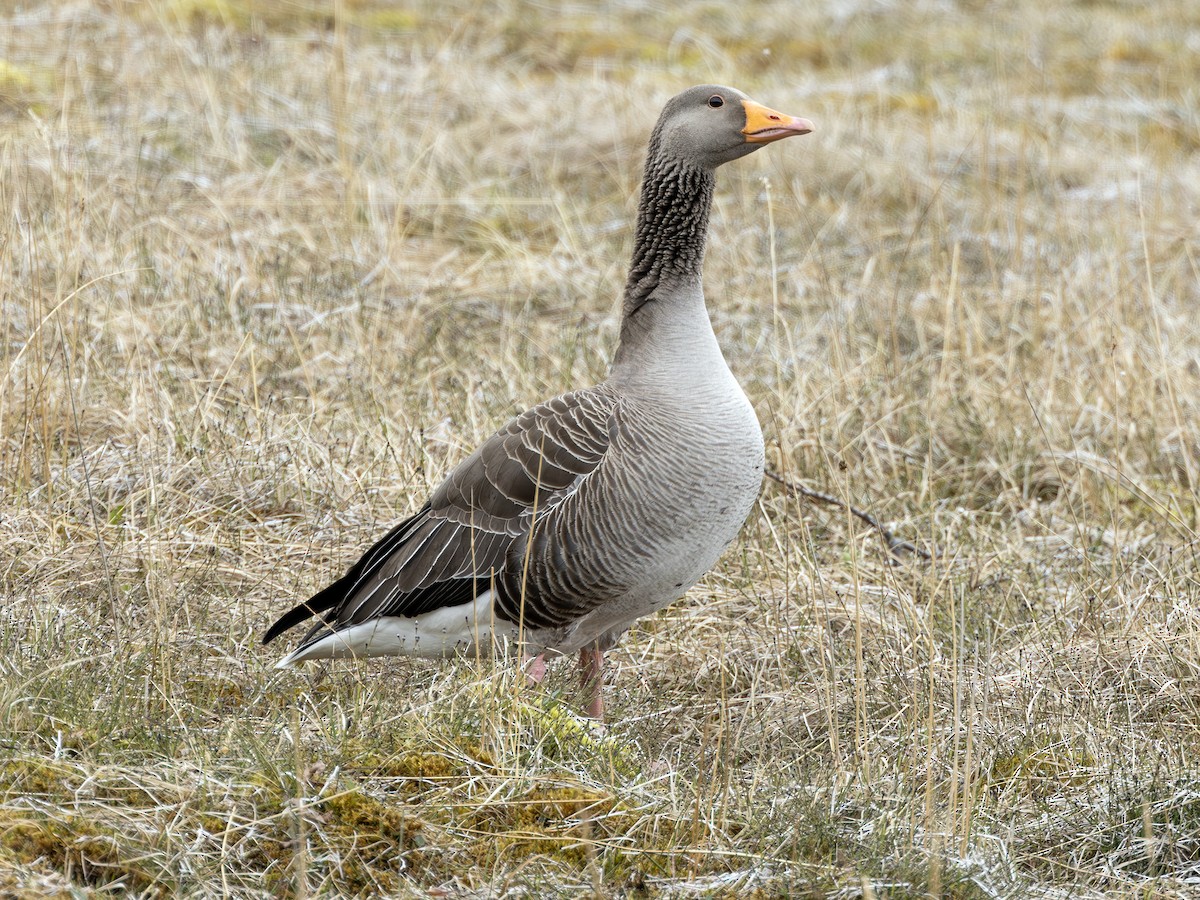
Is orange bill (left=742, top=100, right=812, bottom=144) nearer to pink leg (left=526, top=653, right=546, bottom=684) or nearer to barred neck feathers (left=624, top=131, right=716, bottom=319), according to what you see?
barred neck feathers (left=624, top=131, right=716, bottom=319)

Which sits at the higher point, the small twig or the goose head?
the goose head

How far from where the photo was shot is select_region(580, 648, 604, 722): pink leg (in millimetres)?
4344

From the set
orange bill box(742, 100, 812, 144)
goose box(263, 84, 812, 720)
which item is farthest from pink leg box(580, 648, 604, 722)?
orange bill box(742, 100, 812, 144)

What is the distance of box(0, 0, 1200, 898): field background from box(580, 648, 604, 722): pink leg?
0.07 metres

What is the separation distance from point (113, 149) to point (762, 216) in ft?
14.1

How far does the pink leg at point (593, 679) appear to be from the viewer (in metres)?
4.34

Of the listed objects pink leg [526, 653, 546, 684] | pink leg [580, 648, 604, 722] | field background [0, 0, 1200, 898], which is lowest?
pink leg [580, 648, 604, 722]

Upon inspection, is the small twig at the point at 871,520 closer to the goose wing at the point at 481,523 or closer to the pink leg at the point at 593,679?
the pink leg at the point at 593,679

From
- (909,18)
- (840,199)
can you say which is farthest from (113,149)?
(909,18)

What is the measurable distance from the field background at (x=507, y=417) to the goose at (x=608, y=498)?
0.77 ft

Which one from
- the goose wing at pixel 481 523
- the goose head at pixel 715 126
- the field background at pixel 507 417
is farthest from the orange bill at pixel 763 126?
the field background at pixel 507 417

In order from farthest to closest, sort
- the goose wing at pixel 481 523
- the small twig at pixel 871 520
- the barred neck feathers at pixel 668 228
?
the small twig at pixel 871 520, the barred neck feathers at pixel 668 228, the goose wing at pixel 481 523

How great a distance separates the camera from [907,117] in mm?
11234

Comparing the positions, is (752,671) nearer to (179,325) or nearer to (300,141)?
(179,325)
